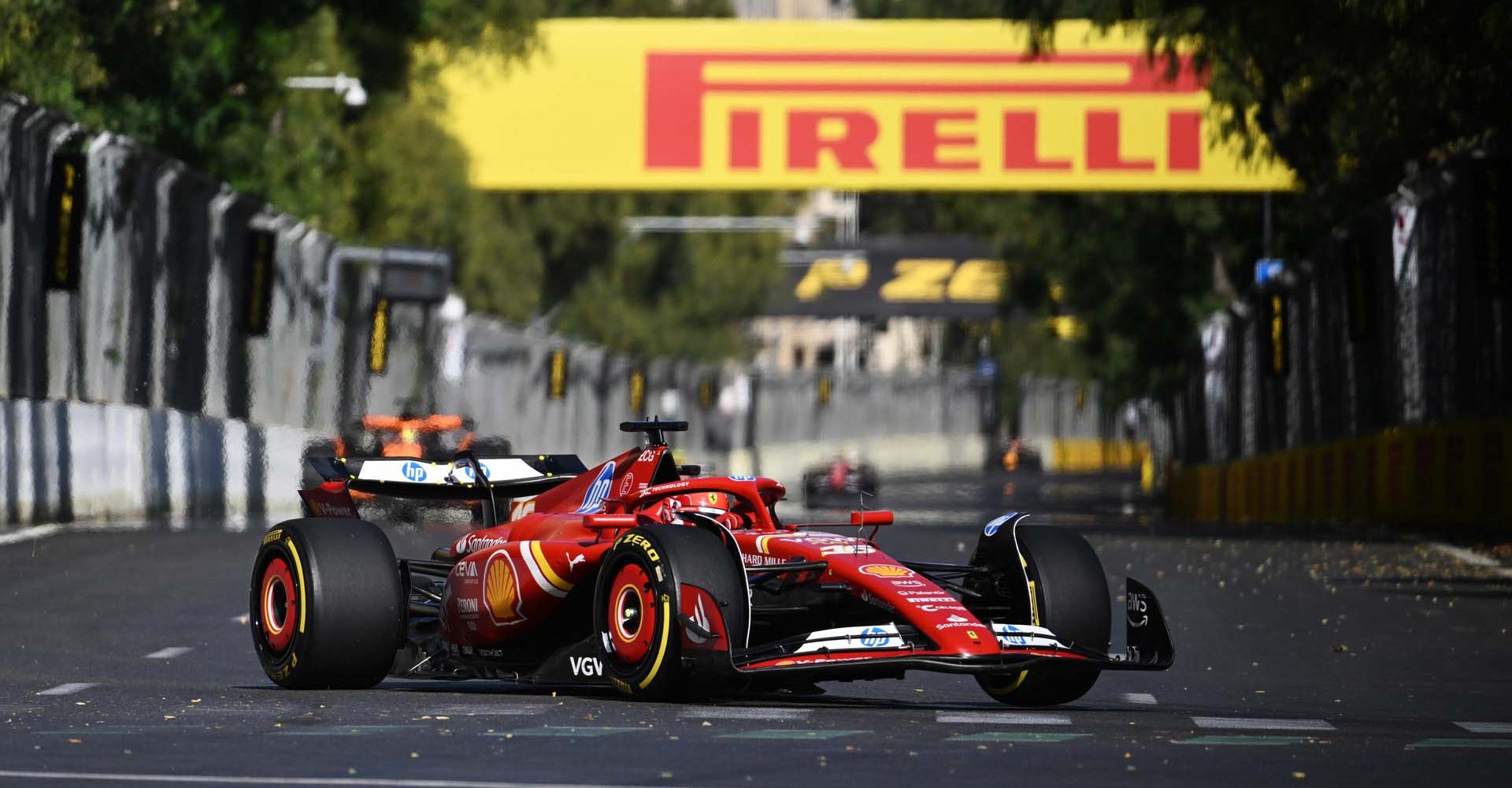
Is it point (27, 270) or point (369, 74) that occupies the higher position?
point (369, 74)

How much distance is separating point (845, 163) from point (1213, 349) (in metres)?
6.25

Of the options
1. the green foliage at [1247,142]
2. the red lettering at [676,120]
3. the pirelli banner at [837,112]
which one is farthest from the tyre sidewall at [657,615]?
the red lettering at [676,120]

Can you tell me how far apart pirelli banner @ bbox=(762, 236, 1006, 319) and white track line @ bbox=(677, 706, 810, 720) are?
255ft

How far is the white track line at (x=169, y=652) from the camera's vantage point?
45.0 ft

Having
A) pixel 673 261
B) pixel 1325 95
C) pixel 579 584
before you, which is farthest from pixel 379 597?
pixel 673 261

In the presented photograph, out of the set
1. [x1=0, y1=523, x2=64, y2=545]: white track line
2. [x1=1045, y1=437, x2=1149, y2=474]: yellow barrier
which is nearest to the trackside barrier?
[x1=0, y1=523, x2=64, y2=545]: white track line

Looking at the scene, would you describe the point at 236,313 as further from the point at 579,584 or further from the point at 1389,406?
the point at 579,584

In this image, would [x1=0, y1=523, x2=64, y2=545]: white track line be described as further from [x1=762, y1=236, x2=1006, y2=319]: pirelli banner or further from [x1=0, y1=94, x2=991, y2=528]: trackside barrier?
[x1=762, y1=236, x2=1006, y2=319]: pirelli banner

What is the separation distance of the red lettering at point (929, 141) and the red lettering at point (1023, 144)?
496 mm

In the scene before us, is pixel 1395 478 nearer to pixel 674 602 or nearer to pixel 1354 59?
pixel 1354 59

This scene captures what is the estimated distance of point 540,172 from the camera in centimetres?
4416

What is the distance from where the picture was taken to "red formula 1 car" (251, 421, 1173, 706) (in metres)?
10.1

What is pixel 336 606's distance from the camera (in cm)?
1112

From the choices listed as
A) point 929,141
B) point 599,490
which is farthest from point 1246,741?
point 929,141
